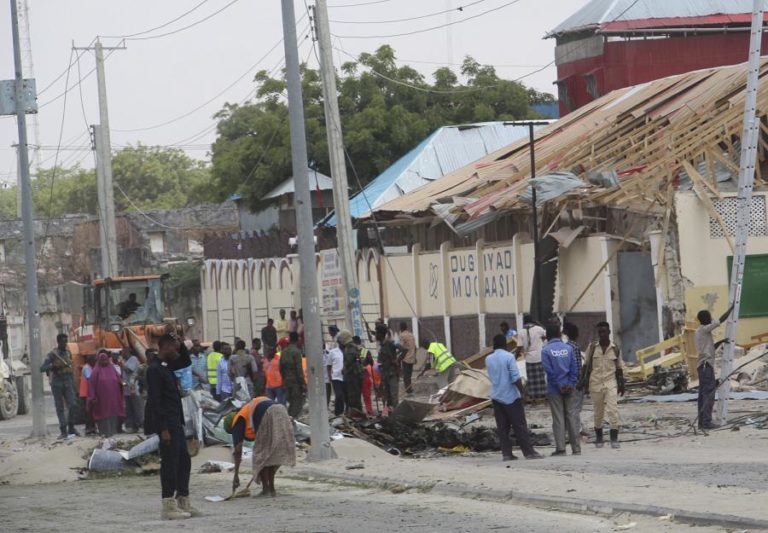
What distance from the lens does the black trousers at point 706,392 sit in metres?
19.6

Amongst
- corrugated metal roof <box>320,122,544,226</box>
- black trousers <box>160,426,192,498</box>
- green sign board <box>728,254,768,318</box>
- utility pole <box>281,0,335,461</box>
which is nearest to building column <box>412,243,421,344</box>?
corrugated metal roof <box>320,122,544,226</box>

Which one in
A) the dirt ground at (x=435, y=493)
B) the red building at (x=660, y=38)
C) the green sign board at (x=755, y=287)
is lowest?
the dirt ground at (x=435, y=493)

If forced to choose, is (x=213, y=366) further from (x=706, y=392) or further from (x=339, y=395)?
(x=706, y=392)

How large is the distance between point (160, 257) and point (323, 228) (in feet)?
79.7

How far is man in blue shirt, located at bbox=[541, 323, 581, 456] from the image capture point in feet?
58.1

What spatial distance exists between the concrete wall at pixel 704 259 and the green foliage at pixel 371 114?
25.5 metres

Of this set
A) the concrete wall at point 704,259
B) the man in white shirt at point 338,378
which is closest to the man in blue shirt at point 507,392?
the man in white shirt at point 338,378

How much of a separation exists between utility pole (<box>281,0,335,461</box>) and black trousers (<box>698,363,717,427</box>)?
16.3 ft

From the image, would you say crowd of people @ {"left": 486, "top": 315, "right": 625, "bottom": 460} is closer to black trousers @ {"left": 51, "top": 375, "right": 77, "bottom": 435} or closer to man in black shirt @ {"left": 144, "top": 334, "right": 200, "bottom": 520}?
man in black shirt @ {"left": 144, "top": 334, "right": 200, "bottom": 520}

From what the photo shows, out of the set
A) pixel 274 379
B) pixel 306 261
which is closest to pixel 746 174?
pixel 306 261

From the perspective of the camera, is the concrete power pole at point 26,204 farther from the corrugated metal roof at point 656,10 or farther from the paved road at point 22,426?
the corrugated metal roof at point 656,10

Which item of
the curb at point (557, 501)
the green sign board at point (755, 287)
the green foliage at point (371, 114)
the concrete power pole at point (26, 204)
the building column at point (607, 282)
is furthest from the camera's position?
the green foliage at point (371, 114)

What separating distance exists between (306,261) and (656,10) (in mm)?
37653

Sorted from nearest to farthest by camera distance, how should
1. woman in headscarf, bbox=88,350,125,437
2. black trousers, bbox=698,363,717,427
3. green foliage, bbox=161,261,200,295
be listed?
black trousers, bbox=698,363,717,427 → woman in headscarf, bbox=88,350,125,437 → green foliage, bbox=161,261,200,295
